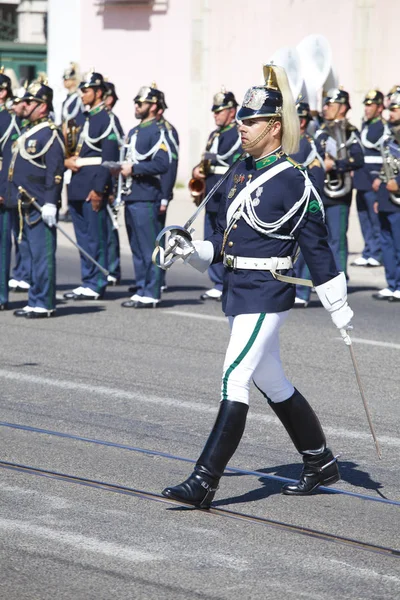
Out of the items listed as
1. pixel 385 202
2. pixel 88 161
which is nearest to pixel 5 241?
pixel 88 161

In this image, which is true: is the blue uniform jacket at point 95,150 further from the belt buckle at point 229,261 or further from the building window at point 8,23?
the building window at point 8,23

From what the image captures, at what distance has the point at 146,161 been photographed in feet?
40.0

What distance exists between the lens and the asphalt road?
4934 mm

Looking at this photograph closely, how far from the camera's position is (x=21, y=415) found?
7.58 metres

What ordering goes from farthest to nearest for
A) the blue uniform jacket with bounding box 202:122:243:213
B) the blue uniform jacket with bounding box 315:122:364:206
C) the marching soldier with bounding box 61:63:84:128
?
1. the marching soldier with bounding box 61:63:84:128
2. the blue uniform jacket with bounding box 315:122:364:206
3. the blue uniform jacket with bounding box 202:122:243:213

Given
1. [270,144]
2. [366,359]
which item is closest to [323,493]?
[270,144]

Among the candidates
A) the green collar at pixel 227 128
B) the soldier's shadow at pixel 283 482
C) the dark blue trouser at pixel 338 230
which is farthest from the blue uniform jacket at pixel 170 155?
the soldier's shadow at pixel 283 482

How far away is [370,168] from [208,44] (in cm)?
923

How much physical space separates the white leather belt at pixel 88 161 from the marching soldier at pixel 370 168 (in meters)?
3.97

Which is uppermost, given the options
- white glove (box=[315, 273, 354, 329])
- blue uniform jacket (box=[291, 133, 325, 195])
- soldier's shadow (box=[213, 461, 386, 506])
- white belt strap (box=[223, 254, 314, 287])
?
blue uniform jacket (box=[291, 133, 325, 195])

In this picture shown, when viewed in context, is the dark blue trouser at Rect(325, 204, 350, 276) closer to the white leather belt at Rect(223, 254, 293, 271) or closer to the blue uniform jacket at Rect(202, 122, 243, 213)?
the blue uniform jacket at Rect(202, 122, 243, 213)

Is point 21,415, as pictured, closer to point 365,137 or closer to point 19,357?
point 19,357

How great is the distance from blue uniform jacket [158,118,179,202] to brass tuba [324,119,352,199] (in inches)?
63.5

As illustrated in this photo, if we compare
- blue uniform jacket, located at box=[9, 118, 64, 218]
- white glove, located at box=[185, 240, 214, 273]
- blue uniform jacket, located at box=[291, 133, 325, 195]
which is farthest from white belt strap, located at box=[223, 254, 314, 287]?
blue uniform jacket, located at box=[291, 133, 325, 195]
